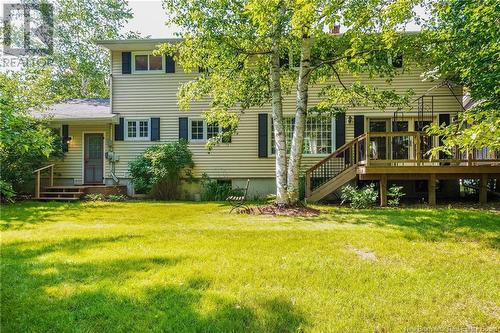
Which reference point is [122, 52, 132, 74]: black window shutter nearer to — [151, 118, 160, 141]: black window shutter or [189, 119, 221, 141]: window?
[151, 118, 160, 141]: black window shutter

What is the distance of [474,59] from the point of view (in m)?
8.00

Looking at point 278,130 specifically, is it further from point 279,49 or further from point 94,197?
point 94,197

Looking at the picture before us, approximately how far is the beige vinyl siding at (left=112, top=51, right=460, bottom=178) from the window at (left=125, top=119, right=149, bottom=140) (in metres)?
0.24

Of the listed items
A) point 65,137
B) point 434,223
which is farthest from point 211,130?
point 434,223

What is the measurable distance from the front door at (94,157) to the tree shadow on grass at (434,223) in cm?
1010

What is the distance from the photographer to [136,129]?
45.9 ft

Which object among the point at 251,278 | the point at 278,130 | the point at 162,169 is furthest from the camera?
the point at 162,169

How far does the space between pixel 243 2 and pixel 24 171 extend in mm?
9854

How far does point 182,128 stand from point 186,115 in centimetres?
55

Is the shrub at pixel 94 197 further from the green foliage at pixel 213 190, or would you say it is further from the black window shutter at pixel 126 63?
the black window shutter at pixel 126 63

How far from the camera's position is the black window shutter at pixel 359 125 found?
1312cm

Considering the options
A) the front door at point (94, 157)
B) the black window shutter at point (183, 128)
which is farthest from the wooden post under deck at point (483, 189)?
the front door at point (94, 157)

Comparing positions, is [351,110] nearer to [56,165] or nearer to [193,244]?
[193,244]

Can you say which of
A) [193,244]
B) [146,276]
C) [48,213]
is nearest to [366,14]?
[193,244]
